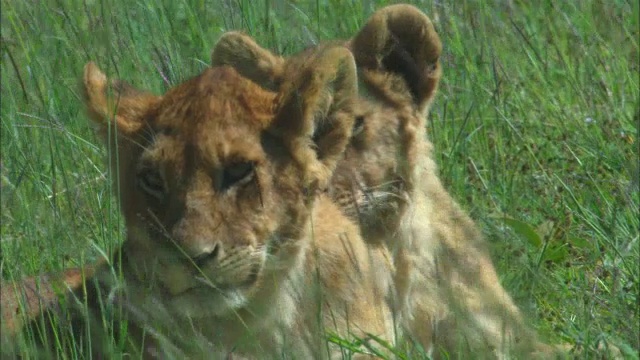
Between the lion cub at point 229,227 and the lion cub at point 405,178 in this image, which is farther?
the lion cub at point 405,178

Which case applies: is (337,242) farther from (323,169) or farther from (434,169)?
(434,169)

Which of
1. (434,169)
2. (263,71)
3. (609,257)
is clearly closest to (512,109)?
(434,169)

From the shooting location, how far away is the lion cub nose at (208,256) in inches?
144

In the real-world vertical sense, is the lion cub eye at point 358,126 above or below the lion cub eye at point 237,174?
below

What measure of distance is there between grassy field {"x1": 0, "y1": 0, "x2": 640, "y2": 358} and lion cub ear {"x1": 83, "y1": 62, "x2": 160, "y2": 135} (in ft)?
0.40

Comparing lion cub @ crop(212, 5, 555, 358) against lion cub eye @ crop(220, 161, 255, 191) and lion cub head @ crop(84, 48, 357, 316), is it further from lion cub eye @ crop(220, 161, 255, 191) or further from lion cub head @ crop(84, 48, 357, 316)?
lion cub eye @ crop(220, 161, 255, 191)

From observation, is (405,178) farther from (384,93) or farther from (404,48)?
(404,48)

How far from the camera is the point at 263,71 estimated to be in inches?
203

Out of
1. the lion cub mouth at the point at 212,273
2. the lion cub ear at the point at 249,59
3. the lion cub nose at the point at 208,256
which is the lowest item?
the lion cub ear at the point at 249,59

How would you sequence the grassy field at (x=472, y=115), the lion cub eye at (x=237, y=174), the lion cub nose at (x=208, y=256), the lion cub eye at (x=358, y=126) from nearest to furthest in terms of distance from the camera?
the lion cub nose at (x=208, y=256) < the lion cub eye at (x=237, y=174) < the grassy field at (x=472, y=115) < the lion cub eye at (x=358, y=126)

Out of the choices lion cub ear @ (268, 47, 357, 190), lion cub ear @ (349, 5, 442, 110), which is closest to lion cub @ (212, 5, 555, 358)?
lion cub ear @ (349, 5, 442, 110)

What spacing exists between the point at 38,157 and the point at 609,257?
197 cm

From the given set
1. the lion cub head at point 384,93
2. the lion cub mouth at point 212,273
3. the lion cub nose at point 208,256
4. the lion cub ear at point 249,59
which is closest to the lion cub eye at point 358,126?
the lion cub head at point 384,93

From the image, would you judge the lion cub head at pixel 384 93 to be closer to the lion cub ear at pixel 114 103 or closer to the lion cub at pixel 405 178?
the lion cub at pixel 405 178
